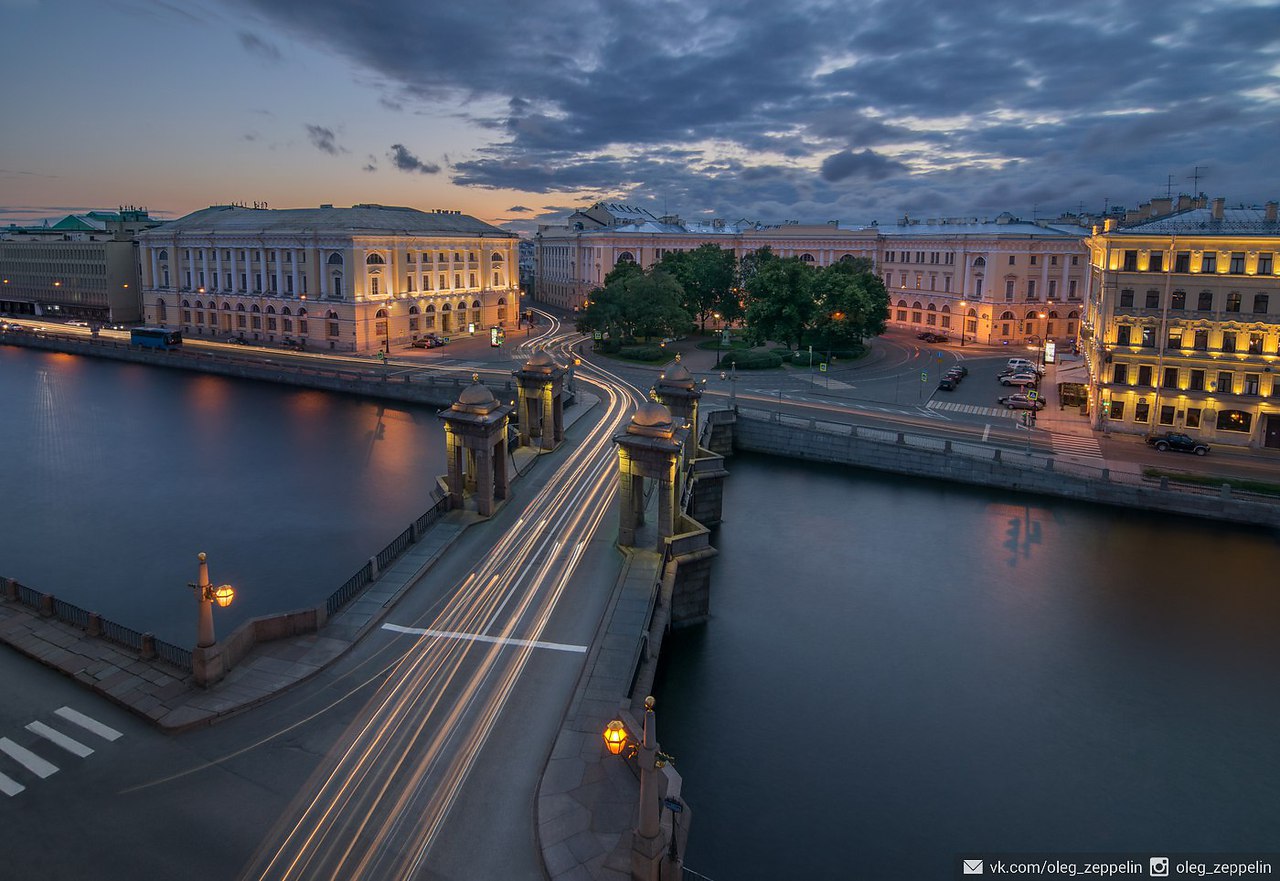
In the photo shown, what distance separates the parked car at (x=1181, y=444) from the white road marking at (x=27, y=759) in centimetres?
5832

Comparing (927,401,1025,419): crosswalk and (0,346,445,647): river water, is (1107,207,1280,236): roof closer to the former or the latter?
(927,401,1025,419): crosswalk

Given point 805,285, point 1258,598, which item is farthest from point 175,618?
point 805,285

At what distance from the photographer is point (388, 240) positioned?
99.8 metres

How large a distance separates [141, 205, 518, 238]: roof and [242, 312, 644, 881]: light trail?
75.5m

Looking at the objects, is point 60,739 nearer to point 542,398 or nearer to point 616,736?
point 616,736

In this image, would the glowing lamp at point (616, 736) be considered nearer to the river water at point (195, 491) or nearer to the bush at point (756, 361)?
the river water at point (195, 491)

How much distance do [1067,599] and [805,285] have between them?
2194 inches

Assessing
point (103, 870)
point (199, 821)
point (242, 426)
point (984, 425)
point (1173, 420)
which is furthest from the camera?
point (242, 426)

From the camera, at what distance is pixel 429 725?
21.8 metres

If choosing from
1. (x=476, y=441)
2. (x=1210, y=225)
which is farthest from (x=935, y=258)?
(x=476, y=441)

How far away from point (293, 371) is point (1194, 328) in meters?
75.9

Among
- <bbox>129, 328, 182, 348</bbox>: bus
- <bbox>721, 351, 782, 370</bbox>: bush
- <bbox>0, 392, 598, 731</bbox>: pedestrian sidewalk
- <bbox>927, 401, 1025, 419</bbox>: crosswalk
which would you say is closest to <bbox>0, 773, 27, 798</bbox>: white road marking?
<bbox>0, 392, 598, 731</bbox>: pedestrian sidewalk

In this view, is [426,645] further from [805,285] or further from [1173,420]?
[805,285]

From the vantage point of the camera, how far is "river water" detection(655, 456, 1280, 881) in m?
23.0
